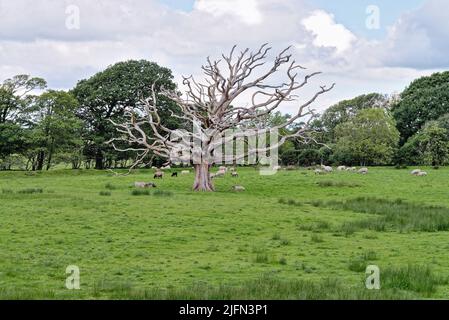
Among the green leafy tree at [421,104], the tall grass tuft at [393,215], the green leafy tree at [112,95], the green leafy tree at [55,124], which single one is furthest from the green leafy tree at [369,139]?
the tall grass tuft at [393,215]

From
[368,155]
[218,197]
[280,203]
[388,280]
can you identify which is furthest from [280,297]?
[368,155]

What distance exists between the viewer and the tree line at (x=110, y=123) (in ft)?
211

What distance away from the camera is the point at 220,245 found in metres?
17.5

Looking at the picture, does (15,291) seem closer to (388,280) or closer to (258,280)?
(258,280)

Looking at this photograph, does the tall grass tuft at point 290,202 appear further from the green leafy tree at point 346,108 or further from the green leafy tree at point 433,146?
the green leafy tree at point 346,108

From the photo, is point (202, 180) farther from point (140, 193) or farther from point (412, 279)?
point (412, 279)

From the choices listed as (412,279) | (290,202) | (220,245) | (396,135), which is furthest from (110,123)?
(412,279)

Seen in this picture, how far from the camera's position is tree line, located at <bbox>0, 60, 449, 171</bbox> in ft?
211

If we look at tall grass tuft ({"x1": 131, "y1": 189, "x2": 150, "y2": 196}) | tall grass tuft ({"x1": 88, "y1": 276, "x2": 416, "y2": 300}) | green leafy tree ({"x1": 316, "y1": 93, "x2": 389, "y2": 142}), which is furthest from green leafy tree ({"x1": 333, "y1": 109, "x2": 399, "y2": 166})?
tall grass tuft ({"x1": 88, "y1": 276, "x2": 416, "y2": 300})

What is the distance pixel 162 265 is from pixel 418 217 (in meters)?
12.7

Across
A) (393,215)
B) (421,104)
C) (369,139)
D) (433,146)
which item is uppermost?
(421,104)

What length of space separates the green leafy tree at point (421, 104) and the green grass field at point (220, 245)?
56.8m

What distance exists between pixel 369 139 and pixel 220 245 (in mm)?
62707

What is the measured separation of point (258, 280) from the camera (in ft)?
40.9
